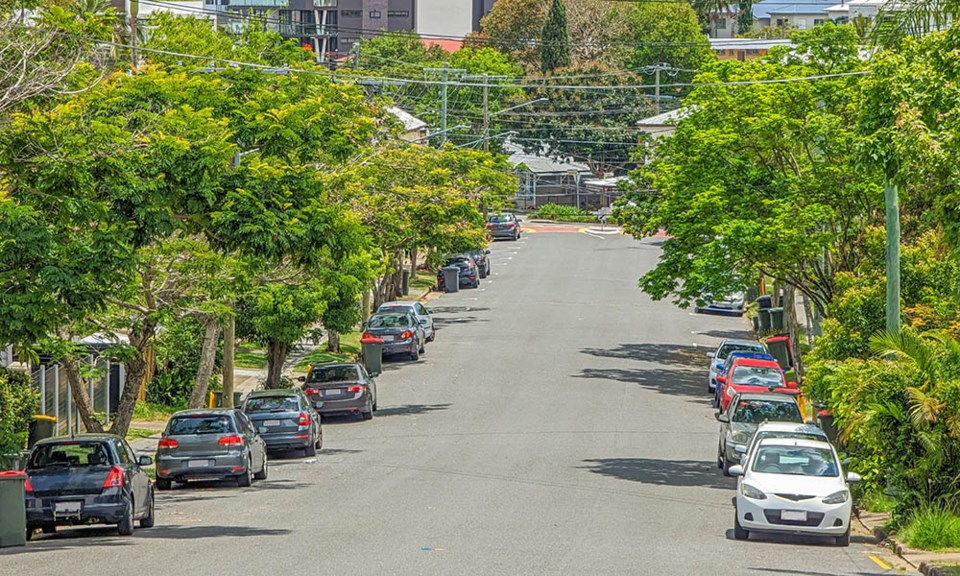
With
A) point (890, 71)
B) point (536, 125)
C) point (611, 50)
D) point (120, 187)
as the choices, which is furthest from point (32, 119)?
point (611, 50)

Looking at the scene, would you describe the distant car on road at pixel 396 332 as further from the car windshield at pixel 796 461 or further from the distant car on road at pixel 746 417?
the car windshield at pixel 796 461

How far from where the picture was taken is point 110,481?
20.4 metres

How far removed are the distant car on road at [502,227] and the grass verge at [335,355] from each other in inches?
1317

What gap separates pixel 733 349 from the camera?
4394cm

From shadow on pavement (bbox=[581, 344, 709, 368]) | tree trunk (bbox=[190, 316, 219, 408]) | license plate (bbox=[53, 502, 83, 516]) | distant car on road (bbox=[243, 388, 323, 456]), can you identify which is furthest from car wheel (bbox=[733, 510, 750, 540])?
shadow on pavement (bbox=[581, 344, 709, 368])

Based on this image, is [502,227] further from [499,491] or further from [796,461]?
[796,461]

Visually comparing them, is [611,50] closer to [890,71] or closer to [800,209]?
[800,209]

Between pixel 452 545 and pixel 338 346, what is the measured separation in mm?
33299

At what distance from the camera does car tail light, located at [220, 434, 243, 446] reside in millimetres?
26578

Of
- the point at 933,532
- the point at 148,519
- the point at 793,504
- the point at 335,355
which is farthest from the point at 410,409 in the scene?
the point at 933,532

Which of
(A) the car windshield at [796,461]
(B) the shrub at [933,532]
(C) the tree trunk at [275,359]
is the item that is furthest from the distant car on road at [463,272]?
(B) the shrub at [933,532]

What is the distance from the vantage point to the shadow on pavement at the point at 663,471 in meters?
27.8

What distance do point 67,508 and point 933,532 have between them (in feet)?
37.8

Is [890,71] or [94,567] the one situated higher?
[890,71]
